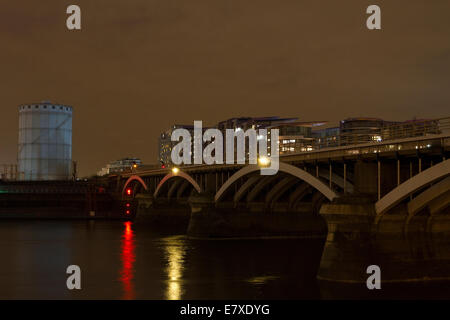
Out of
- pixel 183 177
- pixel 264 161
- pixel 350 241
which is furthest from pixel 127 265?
pixel 183 177

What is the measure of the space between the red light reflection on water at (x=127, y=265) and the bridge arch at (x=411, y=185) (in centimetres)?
1250

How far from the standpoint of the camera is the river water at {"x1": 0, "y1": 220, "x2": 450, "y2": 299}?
3081cm

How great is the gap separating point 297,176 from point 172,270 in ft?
33.4

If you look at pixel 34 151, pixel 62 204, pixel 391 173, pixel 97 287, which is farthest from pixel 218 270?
pixel 34 151

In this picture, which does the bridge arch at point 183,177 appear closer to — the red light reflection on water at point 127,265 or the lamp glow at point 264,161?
the red light reflection on water at point 127,265

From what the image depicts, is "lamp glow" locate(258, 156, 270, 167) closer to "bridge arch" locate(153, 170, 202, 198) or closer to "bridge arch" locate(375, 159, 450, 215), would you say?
"bridge arch" locate(375, 159, 450, 215)

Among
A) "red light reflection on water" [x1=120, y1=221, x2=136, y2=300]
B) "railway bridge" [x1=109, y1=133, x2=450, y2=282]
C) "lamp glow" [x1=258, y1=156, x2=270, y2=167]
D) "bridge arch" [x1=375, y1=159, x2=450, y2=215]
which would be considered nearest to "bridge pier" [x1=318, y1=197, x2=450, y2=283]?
"railway bridge" [x1=109, y1=133, x2=450, y2=282]

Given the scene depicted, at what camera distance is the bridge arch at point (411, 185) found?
2758cm

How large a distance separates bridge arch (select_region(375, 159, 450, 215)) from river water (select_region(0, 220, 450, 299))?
384 centimetres

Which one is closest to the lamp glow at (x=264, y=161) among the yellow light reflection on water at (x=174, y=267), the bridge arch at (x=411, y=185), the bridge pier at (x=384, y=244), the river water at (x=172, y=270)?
the river water at (x=172, y=270)
